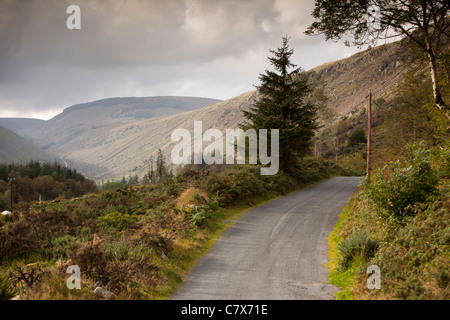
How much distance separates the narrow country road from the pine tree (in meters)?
10.9

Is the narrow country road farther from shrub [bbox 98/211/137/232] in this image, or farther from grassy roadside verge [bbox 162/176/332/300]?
shrub [bbox 98/211/137/232]

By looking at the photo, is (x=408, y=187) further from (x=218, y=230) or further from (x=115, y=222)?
(x=115, y=222)

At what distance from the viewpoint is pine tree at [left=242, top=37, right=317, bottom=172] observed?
28.4m

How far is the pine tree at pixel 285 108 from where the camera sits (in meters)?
28.4

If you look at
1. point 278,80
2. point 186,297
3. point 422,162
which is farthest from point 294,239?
point 278,80

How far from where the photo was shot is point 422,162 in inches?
370

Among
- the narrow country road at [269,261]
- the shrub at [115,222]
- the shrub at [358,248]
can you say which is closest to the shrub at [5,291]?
the narrow country road at [269,261]

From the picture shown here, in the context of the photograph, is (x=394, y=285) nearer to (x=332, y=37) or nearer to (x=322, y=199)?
(x=332, y=37)

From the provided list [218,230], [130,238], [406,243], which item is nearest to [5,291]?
[130,238]

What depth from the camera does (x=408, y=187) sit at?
9602 millimetres

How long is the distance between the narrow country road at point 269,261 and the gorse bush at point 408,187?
2.75 meters

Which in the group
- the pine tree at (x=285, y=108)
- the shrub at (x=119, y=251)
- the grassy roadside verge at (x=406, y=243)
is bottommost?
the shrub at (x=119, y=251)

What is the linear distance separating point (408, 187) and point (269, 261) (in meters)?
4.86

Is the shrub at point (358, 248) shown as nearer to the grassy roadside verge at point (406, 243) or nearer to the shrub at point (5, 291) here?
the grassy roadside verge at point (406, 243)
